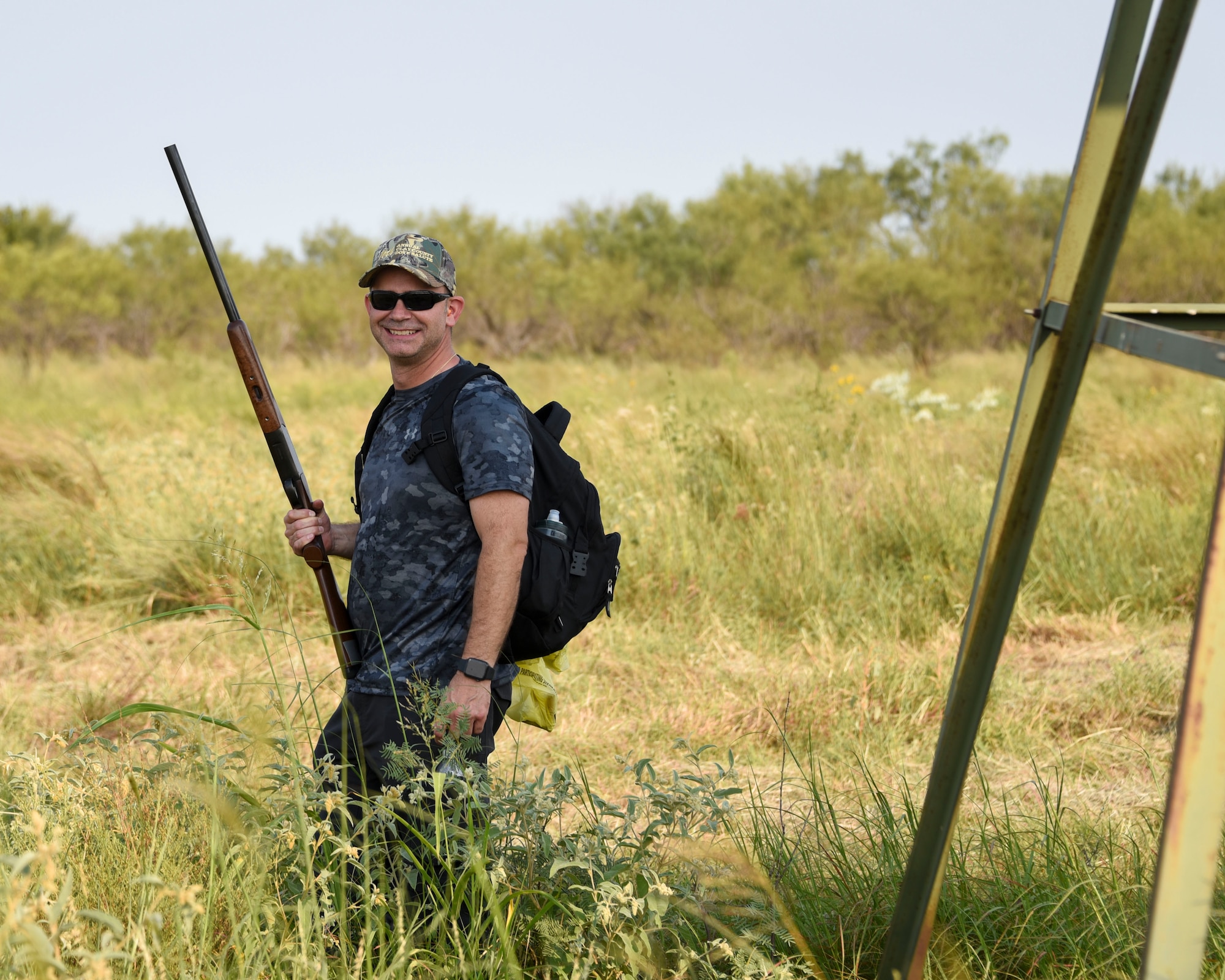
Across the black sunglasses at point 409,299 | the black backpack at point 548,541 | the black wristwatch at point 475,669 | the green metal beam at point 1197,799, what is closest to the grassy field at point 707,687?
the black wristwatch at point 475,669

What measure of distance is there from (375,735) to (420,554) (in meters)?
0.44

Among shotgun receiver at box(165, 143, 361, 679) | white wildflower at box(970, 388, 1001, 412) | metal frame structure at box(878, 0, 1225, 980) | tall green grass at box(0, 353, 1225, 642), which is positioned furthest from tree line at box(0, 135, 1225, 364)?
metal frame structure at box(878, 0, 1225, 980)

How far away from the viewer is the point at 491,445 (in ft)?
7.75

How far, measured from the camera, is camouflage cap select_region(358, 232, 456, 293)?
8.36 feet

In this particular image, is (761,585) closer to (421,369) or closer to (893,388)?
(421,369)

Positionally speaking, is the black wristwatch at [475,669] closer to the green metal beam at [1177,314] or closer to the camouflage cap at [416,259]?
the camouflage cap at [416,259]

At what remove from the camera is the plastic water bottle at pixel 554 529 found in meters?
2.48

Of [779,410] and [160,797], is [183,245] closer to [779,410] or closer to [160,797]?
[779,410]

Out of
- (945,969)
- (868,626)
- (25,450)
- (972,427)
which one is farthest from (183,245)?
(945,969)

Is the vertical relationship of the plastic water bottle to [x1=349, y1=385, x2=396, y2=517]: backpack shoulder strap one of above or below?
below

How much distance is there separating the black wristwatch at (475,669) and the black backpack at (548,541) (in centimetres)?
17

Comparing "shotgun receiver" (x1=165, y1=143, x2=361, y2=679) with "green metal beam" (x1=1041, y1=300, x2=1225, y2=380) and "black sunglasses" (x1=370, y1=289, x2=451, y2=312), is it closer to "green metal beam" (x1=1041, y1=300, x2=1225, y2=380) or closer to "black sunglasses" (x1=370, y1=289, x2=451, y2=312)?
"black sunglasses" (x1=370, y1=289, x2=451, y2=312)

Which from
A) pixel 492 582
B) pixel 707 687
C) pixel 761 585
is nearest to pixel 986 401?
pixel 761 585

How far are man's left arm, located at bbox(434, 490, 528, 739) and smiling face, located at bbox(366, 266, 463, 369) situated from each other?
0.43m
